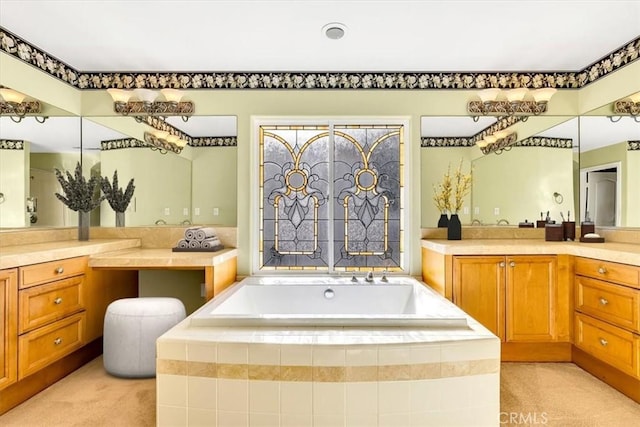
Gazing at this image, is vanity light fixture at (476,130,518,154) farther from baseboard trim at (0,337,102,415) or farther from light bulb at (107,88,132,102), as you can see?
baseboard trim at (0,337,102,415)

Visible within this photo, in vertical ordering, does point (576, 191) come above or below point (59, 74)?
below

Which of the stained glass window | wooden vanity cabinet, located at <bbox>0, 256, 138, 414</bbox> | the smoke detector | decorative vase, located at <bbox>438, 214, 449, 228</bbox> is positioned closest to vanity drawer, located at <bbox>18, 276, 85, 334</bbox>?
wooden vanity cabinet, located at <bbox>0, 256, 138, 414</bbox>

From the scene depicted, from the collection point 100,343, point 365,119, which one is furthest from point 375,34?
point 100,343

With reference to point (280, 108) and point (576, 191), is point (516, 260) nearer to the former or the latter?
point (576, 191)

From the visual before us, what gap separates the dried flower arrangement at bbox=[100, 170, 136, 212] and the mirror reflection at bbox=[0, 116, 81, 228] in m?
0.27

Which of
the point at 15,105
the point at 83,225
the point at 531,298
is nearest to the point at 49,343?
the point at 83,225

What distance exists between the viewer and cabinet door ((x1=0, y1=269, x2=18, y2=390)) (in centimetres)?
194

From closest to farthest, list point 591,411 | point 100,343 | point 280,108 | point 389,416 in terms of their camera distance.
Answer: point 389,416 < point 591,411 < point 100,343 < point 280,108

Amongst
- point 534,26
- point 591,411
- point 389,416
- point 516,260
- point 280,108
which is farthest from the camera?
point 280,108

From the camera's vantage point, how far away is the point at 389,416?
1520 mm

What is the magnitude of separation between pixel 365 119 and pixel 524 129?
4.45 ft

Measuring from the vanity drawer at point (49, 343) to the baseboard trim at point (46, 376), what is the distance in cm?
10

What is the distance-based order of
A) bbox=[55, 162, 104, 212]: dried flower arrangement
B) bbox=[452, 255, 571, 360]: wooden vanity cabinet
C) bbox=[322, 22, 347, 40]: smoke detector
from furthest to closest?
bbox=[55, 162, 104, 212]: dried flower arrangement → bbox=[452, 255, 571, 360]: wooden vanity cabinet → bbox=[322, 22, 347, 40]: smoke detector

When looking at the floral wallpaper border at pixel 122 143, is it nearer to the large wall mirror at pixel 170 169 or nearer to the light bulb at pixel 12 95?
the large wall mirror at pixel 170 169
